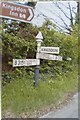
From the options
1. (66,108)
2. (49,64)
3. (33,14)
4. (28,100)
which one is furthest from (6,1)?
(66,108)

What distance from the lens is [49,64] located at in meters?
2.95

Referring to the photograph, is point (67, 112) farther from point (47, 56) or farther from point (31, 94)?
point (47, 56)

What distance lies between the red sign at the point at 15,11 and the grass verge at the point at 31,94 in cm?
67

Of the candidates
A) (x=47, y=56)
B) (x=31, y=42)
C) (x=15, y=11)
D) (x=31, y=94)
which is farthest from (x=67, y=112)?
(x=15, y=11)

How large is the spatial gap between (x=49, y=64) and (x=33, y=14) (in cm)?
57

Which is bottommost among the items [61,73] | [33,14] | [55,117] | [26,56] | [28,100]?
[55,117]

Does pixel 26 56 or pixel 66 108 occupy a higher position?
pixel 26 56

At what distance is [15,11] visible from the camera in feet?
9.27

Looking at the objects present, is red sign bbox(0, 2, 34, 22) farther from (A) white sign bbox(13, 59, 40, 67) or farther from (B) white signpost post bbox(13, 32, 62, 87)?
(A) white sign bbox(13, 59, 40, 67)

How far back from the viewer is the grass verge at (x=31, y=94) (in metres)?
2.83

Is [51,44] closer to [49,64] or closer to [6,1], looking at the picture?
[49,64]

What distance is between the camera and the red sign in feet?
9.27

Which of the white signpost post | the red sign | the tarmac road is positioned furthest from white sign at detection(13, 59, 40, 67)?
the tarmac road

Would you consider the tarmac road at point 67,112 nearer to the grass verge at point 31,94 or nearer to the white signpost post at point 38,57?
the grass verge at point 31,94
